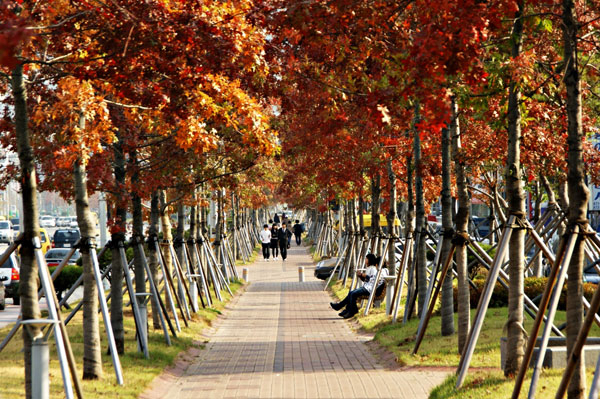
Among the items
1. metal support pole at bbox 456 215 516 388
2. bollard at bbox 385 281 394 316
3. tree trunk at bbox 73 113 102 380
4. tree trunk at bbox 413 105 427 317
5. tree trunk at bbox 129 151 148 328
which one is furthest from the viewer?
bollard at bbox 385 281 394 316

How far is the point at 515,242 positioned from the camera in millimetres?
10695

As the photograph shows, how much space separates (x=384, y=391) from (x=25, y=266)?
4691 mm

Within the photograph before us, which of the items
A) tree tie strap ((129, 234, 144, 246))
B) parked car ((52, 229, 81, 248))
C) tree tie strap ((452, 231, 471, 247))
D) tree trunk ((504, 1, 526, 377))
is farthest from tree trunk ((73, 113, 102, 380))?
parked car ((52, 229, 81, 248))

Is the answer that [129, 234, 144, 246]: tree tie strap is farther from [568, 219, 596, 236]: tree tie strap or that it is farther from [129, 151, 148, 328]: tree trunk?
[568, 219, 596, 236]: tree tie strap

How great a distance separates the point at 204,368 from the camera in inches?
562

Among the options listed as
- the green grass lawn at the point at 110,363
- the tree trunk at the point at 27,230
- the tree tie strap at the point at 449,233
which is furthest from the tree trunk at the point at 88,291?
the tree tie strap at the point at 449,233

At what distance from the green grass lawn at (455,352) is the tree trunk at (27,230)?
444 centimetres

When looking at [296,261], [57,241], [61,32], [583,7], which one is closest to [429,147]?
[583,7]

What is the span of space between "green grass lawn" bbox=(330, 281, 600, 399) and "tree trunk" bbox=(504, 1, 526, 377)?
35cm

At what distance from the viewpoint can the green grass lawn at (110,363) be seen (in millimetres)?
10836

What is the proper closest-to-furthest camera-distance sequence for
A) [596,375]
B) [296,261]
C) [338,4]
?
[596,375], [338,4], [296,261]

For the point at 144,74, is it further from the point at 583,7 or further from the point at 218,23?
the point at 583,7

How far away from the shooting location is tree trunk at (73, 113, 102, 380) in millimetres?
11812

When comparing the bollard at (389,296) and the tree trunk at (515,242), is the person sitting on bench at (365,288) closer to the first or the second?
the bollard at (389,296)
